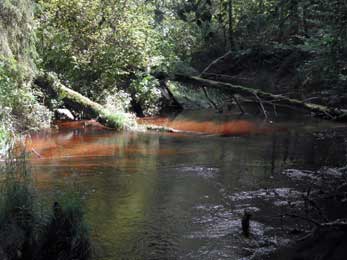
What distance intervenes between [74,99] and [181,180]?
9130 millimetres

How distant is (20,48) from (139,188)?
250 inches

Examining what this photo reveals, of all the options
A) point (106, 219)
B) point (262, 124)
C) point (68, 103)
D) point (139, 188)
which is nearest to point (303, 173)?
point (139, 188)

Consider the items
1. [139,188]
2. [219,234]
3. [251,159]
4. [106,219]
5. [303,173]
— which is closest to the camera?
[219,234]

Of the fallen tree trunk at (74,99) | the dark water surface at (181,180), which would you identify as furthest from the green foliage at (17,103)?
the fallen tree trunk at (74,99)

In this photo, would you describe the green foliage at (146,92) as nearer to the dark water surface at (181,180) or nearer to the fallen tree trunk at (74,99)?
the fallen tree trunk at (74,99)

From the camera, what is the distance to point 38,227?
17.2ft

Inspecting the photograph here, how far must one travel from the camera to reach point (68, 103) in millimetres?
18094

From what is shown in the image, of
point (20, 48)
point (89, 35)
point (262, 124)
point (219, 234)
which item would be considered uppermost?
point (89, 35)

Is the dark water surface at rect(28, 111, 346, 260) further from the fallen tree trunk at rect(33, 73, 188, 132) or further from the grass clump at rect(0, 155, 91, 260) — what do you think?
the grass clump at rect(0, 155, 91, 260)

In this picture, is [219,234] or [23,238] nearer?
[23,238]

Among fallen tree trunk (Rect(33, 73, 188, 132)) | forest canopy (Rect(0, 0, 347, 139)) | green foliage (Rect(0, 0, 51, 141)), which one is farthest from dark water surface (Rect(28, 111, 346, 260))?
forest canopy (Rect(0, 0, 347, 139))

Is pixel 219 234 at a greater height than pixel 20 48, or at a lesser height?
lesser

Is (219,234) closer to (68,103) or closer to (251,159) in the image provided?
(251,159)

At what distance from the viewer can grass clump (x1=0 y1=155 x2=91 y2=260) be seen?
5121mm
